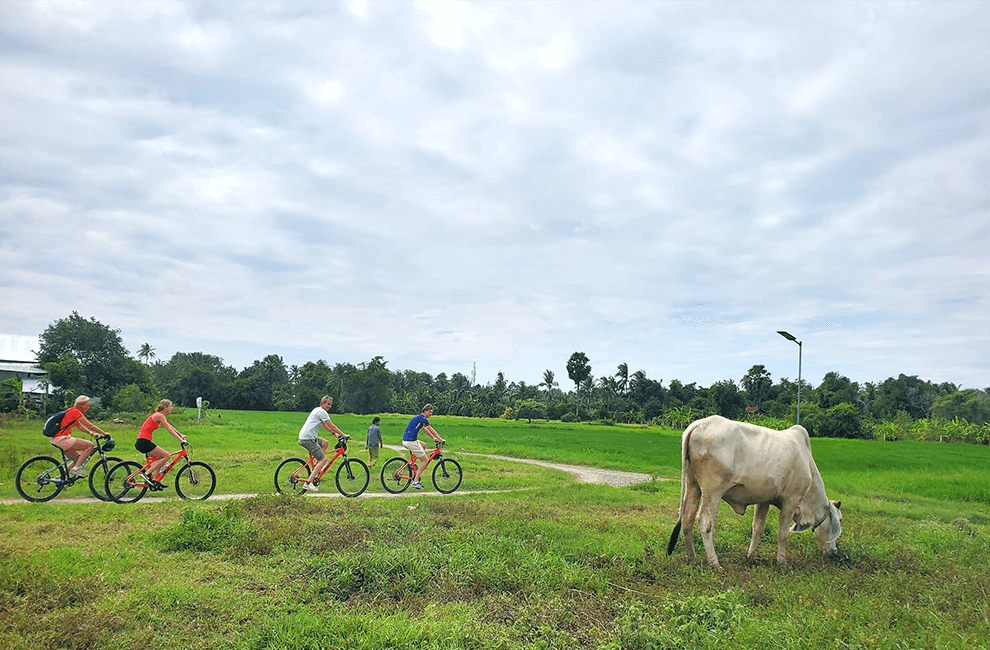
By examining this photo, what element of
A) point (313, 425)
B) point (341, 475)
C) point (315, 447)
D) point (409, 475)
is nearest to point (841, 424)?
point (409, 475)

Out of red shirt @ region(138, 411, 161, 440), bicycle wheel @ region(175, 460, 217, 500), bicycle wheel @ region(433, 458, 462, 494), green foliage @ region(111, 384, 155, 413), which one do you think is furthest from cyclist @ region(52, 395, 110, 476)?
green foliage @ region(111, 384, 155, 413)

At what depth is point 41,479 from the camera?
37.4 ft

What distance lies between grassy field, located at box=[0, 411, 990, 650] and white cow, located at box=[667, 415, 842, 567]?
52 cm

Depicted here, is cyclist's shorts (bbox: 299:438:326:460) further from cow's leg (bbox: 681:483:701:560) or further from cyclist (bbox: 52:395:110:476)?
cow's leg (bbox: 681:483:701:560)

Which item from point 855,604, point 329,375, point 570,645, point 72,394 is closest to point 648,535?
point 855,604

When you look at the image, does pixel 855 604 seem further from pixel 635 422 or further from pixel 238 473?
pixel 635 422

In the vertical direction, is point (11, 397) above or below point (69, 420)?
below

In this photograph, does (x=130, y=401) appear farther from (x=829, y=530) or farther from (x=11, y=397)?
(x=829, y=530)

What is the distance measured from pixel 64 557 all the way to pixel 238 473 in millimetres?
9233

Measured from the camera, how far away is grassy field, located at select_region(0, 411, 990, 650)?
5617mm

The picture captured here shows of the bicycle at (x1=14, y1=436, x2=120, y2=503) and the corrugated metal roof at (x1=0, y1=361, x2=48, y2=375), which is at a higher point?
the corrugated metal roof at (x1=0, y1=361, x2=48, y2=375)

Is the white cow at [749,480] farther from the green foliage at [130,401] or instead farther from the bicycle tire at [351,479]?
the green foliage at [130,401]

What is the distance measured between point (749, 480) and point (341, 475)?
8.92 m

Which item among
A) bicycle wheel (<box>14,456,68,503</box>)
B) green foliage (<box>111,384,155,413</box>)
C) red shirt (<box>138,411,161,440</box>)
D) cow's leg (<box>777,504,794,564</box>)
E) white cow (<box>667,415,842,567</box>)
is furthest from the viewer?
green foliage (<box>111,384,155,413</box>)
